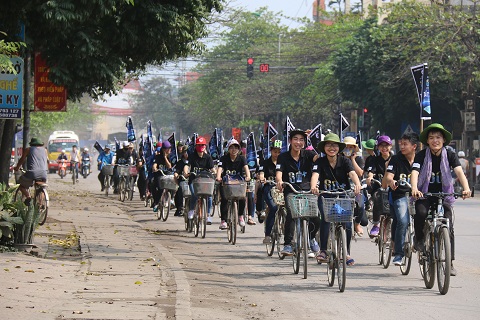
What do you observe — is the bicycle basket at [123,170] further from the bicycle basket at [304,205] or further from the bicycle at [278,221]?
the bicycle basket at [304,205]

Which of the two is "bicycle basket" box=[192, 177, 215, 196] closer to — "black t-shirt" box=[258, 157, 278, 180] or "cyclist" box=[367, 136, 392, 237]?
"black t-shirt" box=[258, 157, 278, 180]

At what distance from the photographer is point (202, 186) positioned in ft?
60.1

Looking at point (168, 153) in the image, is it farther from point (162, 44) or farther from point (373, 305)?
point (373, 305)

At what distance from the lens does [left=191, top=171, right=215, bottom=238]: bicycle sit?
1836 cm

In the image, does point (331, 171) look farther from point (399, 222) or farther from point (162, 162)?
point (162, 162)

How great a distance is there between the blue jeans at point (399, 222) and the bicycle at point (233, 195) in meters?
4.39

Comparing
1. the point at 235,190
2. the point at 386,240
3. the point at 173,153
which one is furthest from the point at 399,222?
the point at 173,153

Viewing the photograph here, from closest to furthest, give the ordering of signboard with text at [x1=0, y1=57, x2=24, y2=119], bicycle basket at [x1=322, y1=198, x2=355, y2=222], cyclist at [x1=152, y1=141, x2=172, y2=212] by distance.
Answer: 1. bicycle basket at [x1=322, y1=198, x2=355, y2=222]
2. signboard with text at [x1=0, y1=57, x2=24, y2=119]
3. cyclist at [x1=152, y1=141, x2=172, y2=212]

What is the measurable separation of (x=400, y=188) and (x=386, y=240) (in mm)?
1368

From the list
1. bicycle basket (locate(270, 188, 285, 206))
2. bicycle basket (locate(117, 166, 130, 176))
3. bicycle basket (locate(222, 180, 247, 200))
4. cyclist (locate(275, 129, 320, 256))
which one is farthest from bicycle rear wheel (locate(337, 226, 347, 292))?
bicycle basket (locate(117, 166, 130, 176))

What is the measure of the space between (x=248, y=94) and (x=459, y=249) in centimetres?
6370

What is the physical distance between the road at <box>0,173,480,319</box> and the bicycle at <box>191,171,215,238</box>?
2.00 feet

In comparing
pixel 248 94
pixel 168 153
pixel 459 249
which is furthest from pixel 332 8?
pixel 459 249

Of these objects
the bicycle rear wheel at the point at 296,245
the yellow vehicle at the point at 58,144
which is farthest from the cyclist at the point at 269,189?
the yellow vehicle at the point at 58,144
